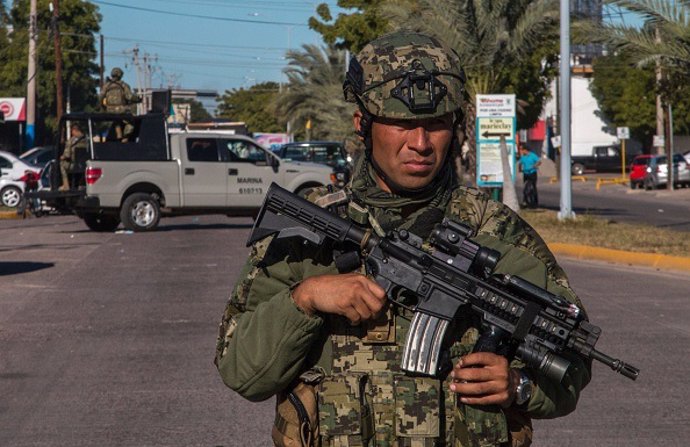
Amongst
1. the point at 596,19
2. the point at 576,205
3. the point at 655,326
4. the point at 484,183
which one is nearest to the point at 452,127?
the point at 655,326

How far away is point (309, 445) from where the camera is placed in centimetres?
276

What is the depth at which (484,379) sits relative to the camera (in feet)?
8.51

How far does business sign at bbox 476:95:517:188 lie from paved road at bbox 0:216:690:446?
8.66m

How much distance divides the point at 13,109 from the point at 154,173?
34.0 m

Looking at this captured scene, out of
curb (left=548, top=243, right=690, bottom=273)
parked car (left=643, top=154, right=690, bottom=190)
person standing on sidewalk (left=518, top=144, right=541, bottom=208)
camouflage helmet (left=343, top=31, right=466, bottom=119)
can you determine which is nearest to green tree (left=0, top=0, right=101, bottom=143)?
parked car (left=643, top=154, right=690, bottom=190)

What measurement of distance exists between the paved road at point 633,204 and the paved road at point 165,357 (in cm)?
1075

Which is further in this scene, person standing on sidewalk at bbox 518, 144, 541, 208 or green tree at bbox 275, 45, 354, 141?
green tree at bbox 275, 45, 354, 141

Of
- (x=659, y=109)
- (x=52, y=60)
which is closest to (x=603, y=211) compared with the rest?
(x=659, y=109)

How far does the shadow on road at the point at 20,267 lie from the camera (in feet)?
51.7

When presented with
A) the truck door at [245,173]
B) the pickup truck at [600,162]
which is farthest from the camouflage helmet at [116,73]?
the pickup truck at [600,162]

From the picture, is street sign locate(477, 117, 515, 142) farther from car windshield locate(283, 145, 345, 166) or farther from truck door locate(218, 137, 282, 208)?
car windshield locate(283, 145, 345, 166)

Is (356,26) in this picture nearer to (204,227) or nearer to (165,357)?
(204,227)

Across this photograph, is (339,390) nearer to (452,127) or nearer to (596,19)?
(452,127)

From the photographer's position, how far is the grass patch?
17.5 m
